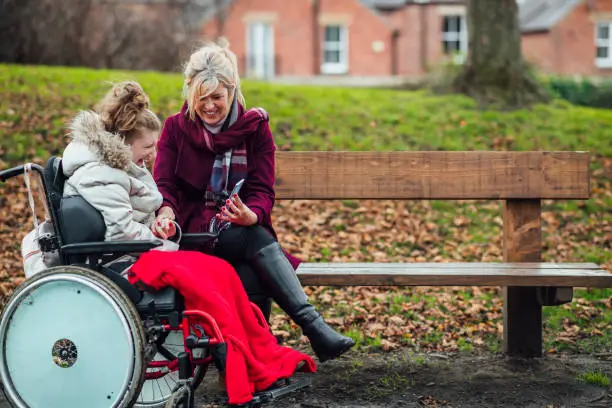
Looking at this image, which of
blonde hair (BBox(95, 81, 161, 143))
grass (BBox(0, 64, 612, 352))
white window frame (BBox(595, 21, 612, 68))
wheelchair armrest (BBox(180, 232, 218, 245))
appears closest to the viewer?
blonde hair (BBox(95, 81, 161, 143))

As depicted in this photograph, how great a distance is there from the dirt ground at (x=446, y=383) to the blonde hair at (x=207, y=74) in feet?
4.87

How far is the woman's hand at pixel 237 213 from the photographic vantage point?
3.83 metres

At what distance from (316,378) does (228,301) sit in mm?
1216

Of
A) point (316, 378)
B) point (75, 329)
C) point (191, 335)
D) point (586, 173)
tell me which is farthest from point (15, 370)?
point (586, 173)

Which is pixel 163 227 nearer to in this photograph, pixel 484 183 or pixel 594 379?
pixel 484 183

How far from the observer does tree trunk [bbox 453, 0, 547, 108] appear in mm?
12781

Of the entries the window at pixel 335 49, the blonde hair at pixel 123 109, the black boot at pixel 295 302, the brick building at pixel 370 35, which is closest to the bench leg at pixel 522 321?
the black boot at pixel 295 302

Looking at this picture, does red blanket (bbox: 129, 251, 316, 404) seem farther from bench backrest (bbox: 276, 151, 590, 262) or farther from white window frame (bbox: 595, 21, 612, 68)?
white window frame (bbox: 595, 21, 612, 68)

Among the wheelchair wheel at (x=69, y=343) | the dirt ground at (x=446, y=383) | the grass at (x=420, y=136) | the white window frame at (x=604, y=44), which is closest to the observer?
the wheelchair wheel at (x=69, y=343)

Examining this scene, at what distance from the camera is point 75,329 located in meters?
3.47

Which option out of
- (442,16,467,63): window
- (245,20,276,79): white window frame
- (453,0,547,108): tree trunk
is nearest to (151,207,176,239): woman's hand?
(453,0,547,108): tree trunk

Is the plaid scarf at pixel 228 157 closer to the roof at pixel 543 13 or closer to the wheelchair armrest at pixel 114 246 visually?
the wheelchair armrest at pixel 114 246

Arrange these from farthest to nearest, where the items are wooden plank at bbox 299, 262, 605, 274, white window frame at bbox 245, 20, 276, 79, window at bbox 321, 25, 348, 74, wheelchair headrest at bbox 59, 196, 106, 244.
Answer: window at bbox 321, 25, 348, 74
white window frame at bbox 245, 20, 276, 79
wooden plank at bbox 299, 262, 605, 274
wheelchair headrest at bbox 59, 196, 106, 244

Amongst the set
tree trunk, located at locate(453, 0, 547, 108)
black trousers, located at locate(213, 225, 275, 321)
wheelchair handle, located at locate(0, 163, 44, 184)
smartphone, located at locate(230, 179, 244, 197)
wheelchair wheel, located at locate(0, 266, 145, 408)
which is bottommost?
wheelchair wheel, located at locate(0, 266, 145, 408)
